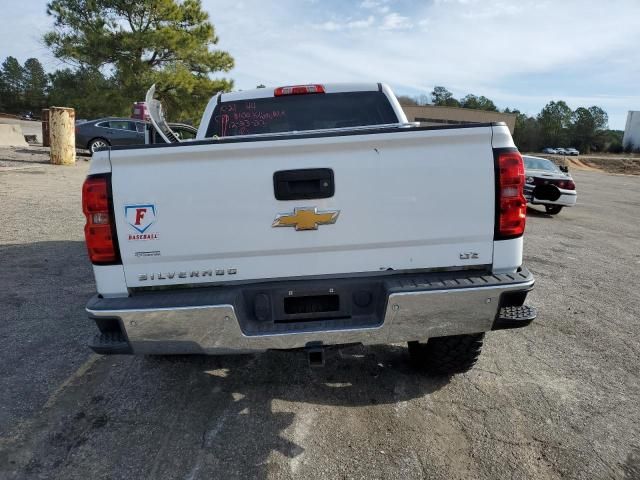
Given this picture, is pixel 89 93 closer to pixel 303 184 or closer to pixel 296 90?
pixel 296 90

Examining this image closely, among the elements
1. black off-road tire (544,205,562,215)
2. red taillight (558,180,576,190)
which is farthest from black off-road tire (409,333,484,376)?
black off-road tire (544,205,562,215)

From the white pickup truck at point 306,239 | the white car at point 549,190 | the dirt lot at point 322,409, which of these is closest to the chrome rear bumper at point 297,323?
the white pickup truck at point 306,239

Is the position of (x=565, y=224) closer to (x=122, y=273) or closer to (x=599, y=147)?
(x=122, y=273)

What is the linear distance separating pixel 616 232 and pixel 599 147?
97.5m

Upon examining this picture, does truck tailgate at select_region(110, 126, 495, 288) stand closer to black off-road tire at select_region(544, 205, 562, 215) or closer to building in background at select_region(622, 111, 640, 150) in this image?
black off-road tire at select_region(544, 205, 562, 215)

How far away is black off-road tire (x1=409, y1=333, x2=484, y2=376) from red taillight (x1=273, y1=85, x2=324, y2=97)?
242 centimetres

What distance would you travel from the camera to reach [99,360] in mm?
3668

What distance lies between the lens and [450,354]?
3.11 m

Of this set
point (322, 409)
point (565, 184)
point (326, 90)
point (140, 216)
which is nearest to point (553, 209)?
point (565, 184)

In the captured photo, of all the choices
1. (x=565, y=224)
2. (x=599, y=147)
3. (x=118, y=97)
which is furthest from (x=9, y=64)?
(x=599, y=147)

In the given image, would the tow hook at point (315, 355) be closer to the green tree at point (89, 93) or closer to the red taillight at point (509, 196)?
the red taillight at point (509, 196)

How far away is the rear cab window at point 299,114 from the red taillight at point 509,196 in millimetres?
1908

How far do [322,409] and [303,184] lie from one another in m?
1.45

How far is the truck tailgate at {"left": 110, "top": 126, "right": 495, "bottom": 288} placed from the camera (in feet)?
7.99
